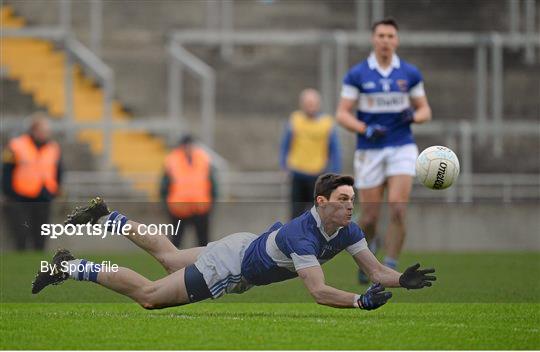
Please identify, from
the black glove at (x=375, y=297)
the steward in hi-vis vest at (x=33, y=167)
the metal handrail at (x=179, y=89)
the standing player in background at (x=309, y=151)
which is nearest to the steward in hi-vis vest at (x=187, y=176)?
the standing player in background at (x=309, y=151)

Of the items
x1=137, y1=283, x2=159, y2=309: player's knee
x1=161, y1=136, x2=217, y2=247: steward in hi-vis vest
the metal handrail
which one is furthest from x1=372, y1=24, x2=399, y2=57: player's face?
the metal handrail

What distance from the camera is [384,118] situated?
11.7 metres

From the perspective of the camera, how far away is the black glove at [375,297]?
804 centimetres

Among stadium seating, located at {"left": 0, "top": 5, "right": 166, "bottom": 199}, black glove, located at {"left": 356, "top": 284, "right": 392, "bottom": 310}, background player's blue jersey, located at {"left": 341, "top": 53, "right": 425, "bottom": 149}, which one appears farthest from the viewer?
stadium seating, located at {"left": 0, "top": 5, "right": 166, "bottom": 199}

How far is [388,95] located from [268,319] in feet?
11.2

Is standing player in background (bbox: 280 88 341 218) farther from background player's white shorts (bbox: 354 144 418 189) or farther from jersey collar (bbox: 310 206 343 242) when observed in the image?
jersey collar (bbox: 310 206 343 242)

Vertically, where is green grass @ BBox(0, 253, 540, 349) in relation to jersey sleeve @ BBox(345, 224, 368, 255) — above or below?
below

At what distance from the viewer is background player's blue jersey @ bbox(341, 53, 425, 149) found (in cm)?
1169

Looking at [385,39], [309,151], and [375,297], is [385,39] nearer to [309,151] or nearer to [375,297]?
[375,297]

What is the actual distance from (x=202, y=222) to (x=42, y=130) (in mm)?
4635

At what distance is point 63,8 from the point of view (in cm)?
Result: 2177

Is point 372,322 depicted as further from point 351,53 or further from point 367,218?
point 351,53

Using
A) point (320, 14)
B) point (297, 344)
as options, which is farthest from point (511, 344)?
point (320, 14)

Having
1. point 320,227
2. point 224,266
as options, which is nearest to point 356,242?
point 320,227
